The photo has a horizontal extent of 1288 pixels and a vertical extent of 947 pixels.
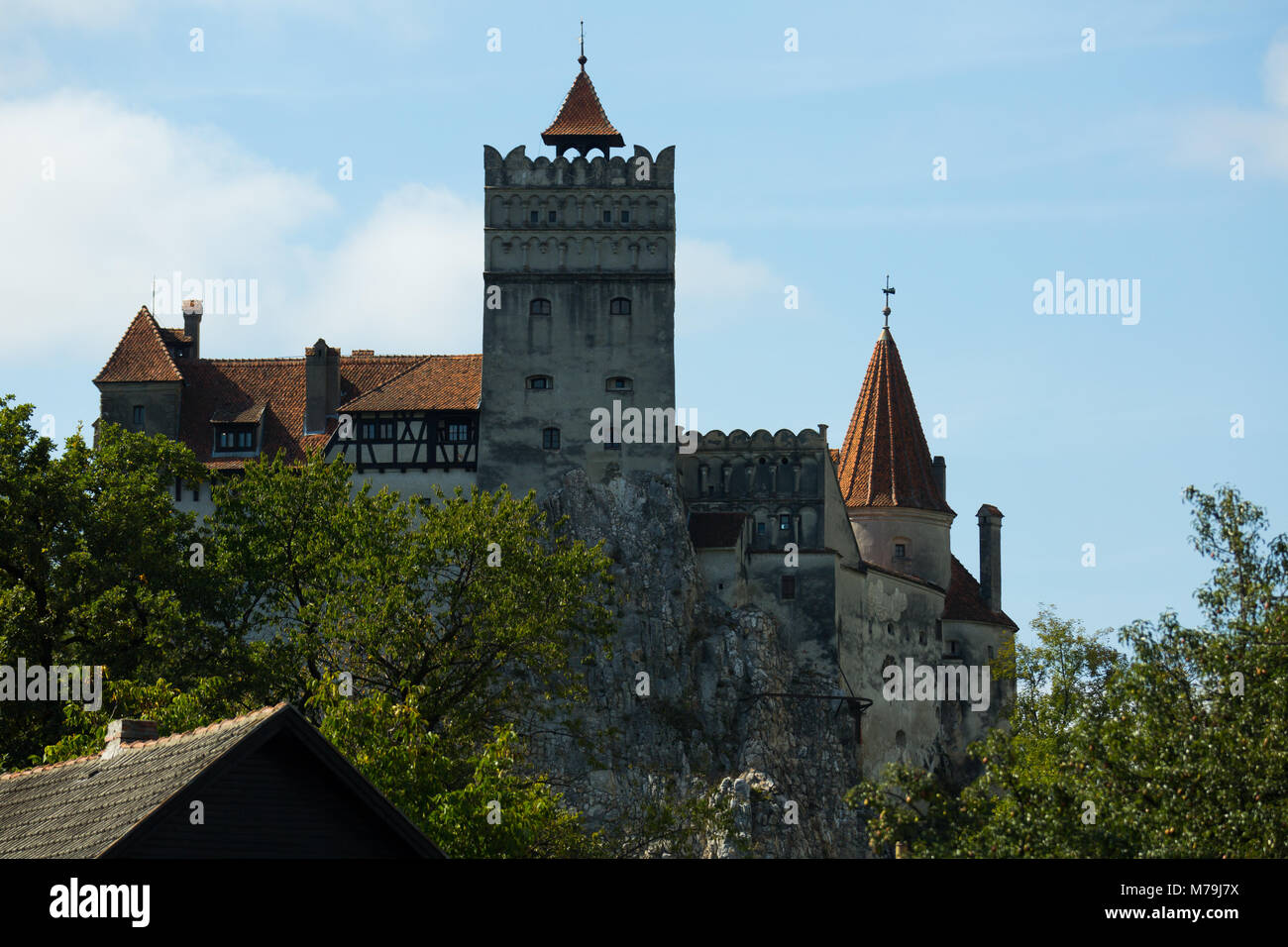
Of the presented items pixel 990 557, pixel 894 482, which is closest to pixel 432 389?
pixel 894 482

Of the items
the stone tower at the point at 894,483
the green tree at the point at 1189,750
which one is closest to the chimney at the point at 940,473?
the stone tower at the point at 894,483

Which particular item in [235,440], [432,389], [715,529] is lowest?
[715,529]

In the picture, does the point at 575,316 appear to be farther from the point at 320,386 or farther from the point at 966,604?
the point at 966,604

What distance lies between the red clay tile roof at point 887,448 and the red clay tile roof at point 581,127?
14.8m

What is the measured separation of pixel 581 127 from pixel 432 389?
1212 centimetres

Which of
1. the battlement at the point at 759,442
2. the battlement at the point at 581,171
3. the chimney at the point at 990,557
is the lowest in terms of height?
the chimney at the point at 990,557

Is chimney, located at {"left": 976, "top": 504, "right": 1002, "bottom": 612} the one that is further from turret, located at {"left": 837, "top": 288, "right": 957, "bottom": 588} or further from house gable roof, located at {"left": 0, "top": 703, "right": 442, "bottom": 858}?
house gable roof, located at {"left": 0, "top": 703, "right": 442, "bottom": 858}

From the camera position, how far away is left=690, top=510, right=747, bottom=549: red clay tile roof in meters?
73.5

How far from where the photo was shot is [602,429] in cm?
7306

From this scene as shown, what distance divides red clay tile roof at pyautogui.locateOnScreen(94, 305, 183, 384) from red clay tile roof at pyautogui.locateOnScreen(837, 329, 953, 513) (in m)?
25.3

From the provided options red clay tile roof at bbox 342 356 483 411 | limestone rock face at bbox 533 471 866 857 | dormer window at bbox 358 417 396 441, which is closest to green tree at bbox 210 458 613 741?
limestone rock face at bbox 533 471 866 857

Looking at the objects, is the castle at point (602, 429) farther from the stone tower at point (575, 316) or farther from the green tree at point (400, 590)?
the green tree at point (400, 590)

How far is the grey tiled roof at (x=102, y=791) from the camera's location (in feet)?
86.4
